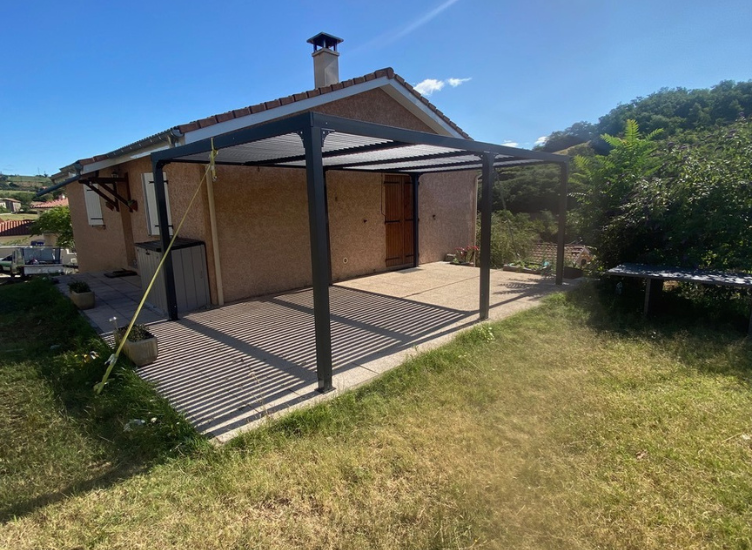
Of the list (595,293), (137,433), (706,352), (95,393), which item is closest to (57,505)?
(137,433)

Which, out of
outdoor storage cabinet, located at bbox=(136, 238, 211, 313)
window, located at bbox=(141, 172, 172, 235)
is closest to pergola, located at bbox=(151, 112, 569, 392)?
outdoor storage cabinet, located at bbox=(136, 238, 211, 313)

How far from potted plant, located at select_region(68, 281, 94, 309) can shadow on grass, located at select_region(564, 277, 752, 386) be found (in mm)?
8261

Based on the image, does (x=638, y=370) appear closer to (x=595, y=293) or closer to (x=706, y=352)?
(x=706, y=352)

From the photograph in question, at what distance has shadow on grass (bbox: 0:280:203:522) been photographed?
2701 mm

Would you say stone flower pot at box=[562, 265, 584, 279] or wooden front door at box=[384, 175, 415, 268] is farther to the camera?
wooden front door at box=[384, 175, 415, 268]

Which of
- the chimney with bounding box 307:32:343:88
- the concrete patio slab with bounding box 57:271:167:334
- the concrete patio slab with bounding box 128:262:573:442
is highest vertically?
the chimney with bounding box 307:32:343:88

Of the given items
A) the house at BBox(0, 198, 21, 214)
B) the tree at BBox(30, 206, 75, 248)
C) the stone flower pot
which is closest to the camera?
the stone flower pot

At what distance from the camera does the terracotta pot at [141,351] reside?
4.41 meters

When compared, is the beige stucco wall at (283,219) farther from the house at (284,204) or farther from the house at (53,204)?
the house at (53,204)

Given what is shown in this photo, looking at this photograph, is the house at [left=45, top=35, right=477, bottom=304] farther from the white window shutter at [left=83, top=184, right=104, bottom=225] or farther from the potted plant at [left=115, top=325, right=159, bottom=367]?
the potted plant at [left=115, top=325, right=159, bottom=367]

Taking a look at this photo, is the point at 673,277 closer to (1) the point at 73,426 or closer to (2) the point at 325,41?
(1) the point at 73,426

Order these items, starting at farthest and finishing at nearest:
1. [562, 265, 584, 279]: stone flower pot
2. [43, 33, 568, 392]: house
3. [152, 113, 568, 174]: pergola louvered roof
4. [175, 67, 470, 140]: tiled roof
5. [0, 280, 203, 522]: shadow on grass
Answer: [562, 265, 584, 279]: stone flower pot, [175, 67, 470, 140]: tiled roof, [43, 33, 568, 392]: house, [152, 113, 568, 174]: pergola louvered roof, [0, 280, 203, 522]: shadow on grass

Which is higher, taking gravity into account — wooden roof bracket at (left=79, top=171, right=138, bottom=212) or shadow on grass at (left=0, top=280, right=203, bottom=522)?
wooden roof bracket at (left=79, top=171, right=138, bottom=212)

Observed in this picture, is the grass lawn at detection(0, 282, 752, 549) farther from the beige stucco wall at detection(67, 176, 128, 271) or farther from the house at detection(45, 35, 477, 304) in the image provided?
the beige stucco wall at detection(67, 176, 128, 271)
